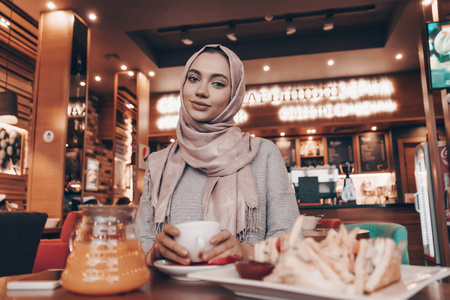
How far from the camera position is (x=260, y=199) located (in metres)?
1.40

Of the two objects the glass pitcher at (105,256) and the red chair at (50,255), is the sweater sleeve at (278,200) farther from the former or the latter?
the red chair at (50,255)

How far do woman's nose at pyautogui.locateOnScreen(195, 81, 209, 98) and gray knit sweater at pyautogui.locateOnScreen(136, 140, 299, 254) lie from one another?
302 millimetres

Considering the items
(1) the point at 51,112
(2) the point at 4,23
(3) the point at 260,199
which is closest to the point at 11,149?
(1) the point at 51,112

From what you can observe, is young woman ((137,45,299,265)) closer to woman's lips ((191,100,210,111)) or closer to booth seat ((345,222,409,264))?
woman's lips ((191,100,210,111))

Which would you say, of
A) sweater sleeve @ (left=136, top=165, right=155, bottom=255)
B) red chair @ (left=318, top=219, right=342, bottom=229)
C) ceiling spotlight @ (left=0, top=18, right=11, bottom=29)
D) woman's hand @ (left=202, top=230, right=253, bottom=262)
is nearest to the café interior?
ceiling spotlight @ (left=0, top=18, right=11, bottom=29)

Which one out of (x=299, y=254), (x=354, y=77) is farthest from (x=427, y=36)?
(x=299, y=254)

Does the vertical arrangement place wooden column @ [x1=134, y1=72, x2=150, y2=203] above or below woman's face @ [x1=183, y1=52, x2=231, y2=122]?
above

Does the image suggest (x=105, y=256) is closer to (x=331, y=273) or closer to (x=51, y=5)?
(x=331, y=273)

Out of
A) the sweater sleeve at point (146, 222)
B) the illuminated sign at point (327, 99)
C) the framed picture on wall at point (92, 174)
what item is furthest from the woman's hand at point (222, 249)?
the framed picture on wall at point (92, 174)

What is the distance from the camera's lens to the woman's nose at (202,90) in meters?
1.42

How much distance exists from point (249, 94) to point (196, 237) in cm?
712

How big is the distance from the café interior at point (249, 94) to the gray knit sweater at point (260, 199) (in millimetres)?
2705

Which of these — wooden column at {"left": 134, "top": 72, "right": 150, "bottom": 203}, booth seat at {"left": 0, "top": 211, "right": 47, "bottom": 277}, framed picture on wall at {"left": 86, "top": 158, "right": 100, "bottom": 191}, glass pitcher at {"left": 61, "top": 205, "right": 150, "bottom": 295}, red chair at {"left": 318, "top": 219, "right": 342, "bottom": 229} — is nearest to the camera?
glass pitcher at {"left": 61, "top": 205, "right": 150, "bottom": 295}

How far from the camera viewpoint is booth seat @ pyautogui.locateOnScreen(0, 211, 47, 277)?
5.52ft
